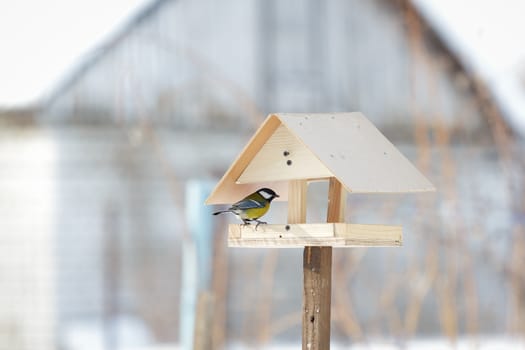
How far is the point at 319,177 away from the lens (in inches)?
116

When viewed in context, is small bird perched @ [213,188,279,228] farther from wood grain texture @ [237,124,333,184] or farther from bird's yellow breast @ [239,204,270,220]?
wood grain texture @ [237,124,333,184]

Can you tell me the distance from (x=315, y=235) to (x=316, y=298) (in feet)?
0.73

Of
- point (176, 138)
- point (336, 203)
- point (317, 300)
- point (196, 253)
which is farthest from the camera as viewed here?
point (176, 138)

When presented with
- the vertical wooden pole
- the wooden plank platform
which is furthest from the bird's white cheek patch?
the vertical wooden pole

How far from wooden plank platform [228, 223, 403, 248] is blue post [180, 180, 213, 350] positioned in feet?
4.08

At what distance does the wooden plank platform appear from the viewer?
2725 millimetres

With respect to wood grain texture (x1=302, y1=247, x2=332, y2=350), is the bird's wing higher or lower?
higher

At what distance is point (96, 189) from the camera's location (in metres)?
7.36

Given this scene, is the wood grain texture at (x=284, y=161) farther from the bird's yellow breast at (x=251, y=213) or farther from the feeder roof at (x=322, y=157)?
the bird's yellow breast at (x=251, y=213)

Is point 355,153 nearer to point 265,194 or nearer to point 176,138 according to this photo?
point 265,194

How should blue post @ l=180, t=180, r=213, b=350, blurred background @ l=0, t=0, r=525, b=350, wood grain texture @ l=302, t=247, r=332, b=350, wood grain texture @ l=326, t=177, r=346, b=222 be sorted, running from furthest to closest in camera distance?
1. blurred background @ l=0, t=0, r=525, b=350
2. blue post @ l=180, t=180, r=213, b=350
3. wood grain texture @ l=326, t=177, r=346, b=222
4. wood grain texture @ l=302, t=247, r=332, b=350

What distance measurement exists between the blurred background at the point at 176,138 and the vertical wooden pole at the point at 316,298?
3.99 m

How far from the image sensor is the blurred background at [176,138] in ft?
23.2

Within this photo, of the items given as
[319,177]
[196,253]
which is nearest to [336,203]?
[319,177]
